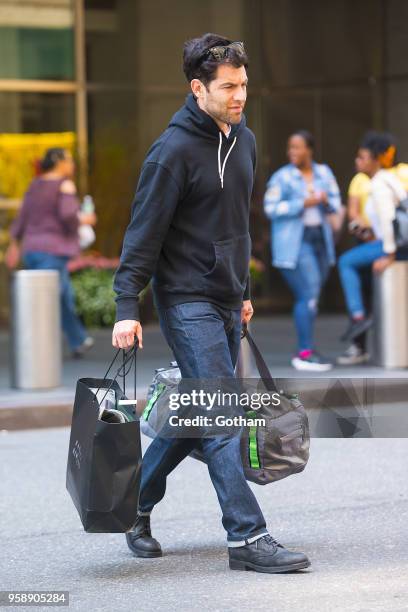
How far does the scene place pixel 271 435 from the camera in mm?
4887

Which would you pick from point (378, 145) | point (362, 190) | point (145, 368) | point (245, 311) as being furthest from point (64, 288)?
point (245, 311)

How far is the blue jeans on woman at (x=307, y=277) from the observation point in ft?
33.9

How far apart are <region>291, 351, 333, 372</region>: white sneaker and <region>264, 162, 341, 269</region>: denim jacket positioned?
82 centimetres

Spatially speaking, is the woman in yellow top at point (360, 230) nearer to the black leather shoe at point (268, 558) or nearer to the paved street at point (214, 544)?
the paved street at point (214, 544)

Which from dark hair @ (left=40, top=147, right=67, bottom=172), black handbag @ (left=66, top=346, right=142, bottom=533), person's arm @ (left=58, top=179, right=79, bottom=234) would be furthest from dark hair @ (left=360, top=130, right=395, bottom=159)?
black handbag @ (left=66, top=346, right=142, bottom=533)

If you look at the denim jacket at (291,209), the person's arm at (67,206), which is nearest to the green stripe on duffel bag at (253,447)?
the denim jacket at (291,209)

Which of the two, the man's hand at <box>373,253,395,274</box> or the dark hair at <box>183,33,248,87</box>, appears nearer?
the dark hair at <box>183,33,248,87</box>

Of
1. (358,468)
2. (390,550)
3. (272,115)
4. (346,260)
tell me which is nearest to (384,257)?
(346,260)

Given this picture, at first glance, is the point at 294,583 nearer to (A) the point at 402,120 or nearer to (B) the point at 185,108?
(B) the point at 185,108

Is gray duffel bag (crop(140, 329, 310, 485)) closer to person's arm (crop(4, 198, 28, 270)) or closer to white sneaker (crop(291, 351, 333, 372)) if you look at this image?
white sneaker (crop(291, 351, 333, 372))

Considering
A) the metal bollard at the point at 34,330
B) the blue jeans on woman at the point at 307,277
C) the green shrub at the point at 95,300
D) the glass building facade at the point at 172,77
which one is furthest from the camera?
the glass building facade at the point at 172,77

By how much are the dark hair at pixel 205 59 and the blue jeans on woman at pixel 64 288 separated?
21.6ft

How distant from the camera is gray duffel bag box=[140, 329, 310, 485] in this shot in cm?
489

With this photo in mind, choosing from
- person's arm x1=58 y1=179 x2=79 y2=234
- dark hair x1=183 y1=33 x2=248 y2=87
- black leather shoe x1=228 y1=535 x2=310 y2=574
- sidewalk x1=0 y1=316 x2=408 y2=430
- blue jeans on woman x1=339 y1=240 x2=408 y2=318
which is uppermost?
dark hair x1=183 y1=33 x2=248 y2=87
